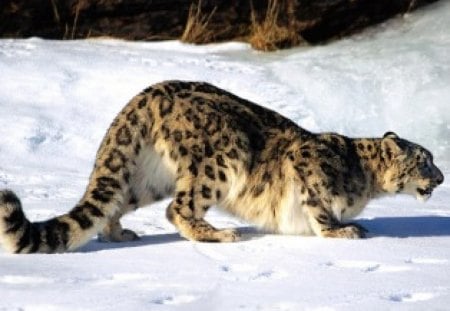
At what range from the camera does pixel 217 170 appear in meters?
6.54

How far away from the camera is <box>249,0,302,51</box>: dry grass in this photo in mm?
12609

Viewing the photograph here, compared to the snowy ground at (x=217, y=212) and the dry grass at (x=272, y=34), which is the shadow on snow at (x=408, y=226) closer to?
the snowy ground at (x=217, y=212)

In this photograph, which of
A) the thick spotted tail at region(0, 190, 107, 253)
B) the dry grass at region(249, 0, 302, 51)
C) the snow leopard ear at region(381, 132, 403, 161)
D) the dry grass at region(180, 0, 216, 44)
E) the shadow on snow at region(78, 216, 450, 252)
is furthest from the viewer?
the dry grass at region(180, 0, 216, 44)

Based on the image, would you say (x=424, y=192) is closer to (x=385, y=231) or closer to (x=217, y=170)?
(x=385, y=231)

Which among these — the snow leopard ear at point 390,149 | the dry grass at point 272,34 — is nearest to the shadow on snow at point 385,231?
the snow leopard ear at point 390,149

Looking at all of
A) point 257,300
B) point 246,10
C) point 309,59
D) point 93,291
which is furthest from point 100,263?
point 246,10

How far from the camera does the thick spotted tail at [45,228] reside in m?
5.66

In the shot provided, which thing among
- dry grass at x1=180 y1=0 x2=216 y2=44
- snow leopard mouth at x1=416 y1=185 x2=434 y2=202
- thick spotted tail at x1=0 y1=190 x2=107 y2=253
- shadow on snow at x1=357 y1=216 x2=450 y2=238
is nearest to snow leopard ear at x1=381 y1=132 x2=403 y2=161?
snow leopard mouth at x1=416 y1=185 x2=434 y2=202

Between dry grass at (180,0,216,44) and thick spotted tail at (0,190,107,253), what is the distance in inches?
262

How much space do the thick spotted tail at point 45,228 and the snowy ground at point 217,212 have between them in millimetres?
110

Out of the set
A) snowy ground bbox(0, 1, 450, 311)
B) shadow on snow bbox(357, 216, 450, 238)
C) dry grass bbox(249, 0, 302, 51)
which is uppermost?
dry grass bbox(249, 0, 302, 51)

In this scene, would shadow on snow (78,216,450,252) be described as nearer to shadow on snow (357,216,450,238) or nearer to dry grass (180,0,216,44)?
shadow on snow (357,216,450,238)

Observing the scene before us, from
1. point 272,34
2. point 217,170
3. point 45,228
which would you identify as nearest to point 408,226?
point 217,170

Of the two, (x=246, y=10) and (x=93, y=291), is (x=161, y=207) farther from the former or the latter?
(x=246, y=10)
